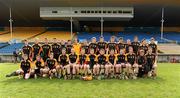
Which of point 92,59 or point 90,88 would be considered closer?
point 90,88

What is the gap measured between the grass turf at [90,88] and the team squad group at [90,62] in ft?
1.72

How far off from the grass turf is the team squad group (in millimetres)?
526

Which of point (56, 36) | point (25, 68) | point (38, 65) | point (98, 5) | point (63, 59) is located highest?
point (98, 5)

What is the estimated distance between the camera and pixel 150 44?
11.5 meters

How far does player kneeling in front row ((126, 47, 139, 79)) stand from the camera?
10770mm

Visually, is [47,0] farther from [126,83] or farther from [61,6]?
[126,83]

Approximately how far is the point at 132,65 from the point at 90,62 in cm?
156

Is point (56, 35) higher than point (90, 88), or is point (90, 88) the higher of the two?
point (56, 35)

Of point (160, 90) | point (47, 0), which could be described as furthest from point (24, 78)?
point (47, 0)

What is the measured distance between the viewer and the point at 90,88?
8.83 m

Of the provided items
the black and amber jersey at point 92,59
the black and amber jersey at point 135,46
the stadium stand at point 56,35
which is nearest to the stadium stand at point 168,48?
the stadium stand at point 56,35

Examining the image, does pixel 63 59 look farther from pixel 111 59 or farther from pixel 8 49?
pixel 8 49

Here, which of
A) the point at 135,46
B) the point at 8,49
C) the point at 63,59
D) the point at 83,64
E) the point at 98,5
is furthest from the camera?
the point at 98,5

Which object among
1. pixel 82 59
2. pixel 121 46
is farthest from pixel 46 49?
pixel 121 46
